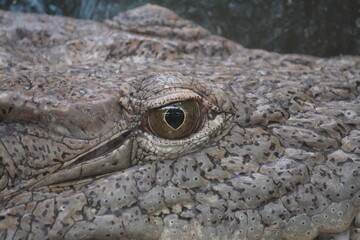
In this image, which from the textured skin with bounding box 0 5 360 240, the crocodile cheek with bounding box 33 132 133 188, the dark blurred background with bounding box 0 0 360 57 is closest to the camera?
the textured skin with bounding box 0 5 360 240

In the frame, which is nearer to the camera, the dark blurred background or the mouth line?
the mouth line

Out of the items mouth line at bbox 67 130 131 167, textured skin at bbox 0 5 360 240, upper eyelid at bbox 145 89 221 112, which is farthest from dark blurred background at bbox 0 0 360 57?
mouth line at bbox 67 130 131 167

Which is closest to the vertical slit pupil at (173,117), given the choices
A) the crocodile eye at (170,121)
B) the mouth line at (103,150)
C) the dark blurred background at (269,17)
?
the crocodile eye at (170,121)

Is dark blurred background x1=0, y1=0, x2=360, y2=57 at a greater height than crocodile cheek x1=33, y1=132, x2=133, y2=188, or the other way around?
dark blurred background x1=0, y1=0, x2=360, y2=57

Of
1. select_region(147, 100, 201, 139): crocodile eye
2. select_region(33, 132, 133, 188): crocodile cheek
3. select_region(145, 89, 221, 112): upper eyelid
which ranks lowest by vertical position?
select_region(33, 132, 133, 188): crocodile cheek

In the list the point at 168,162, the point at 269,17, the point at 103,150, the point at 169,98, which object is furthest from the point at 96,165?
the point at 269,17

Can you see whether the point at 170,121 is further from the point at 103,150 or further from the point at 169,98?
the point at 103,150

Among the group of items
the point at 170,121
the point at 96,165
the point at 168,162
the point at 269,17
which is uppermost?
the point at 269,17

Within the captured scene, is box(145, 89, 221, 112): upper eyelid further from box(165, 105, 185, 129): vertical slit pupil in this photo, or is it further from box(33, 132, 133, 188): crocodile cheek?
box(33, 132, 133, 188): crocodile cheek
